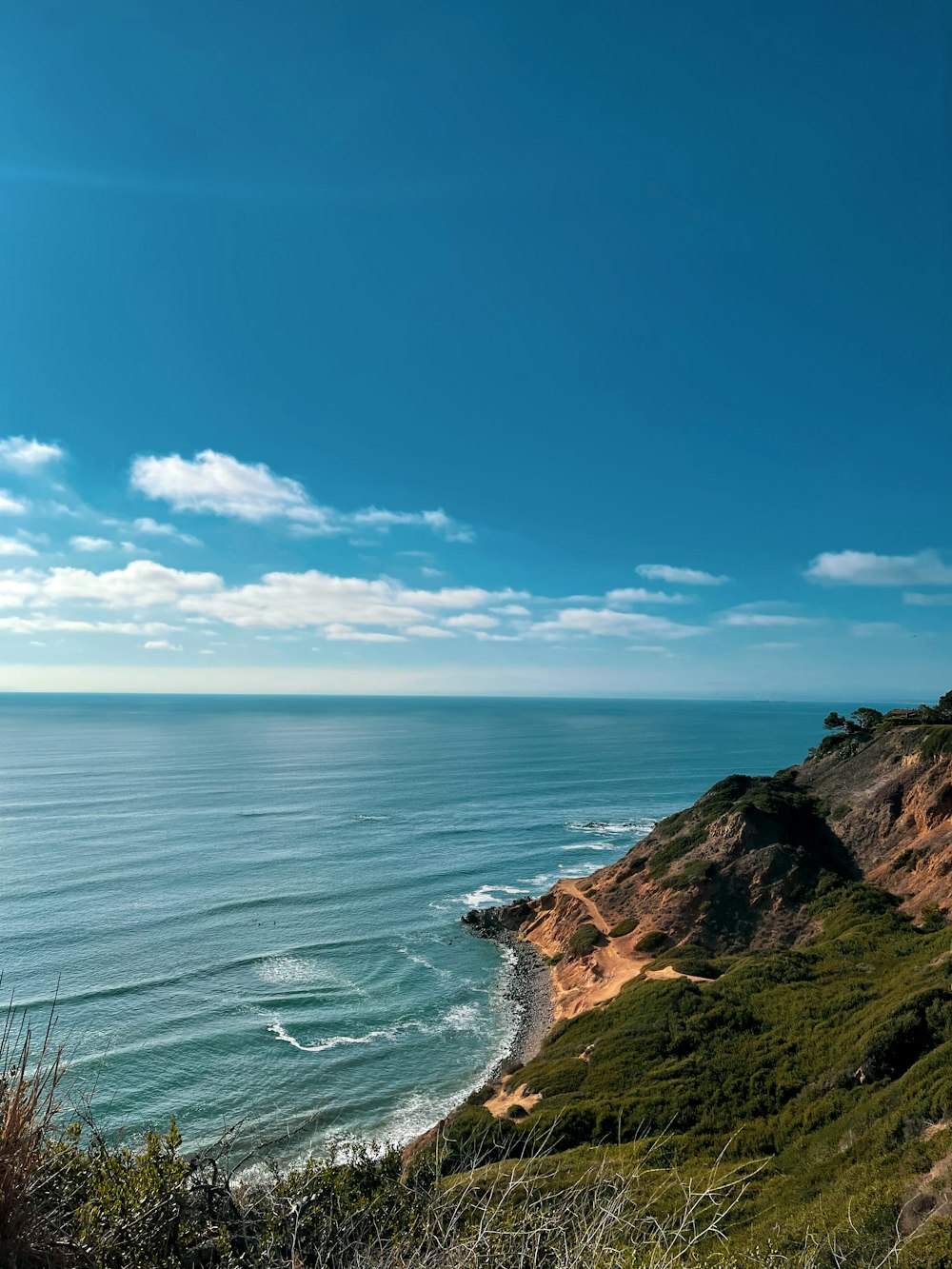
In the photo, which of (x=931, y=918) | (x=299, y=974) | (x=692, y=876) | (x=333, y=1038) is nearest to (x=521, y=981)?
(x=333, y=1038)

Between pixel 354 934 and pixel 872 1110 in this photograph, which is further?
pixel 354 934

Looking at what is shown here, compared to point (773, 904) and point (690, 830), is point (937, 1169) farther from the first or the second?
point (690, 830)

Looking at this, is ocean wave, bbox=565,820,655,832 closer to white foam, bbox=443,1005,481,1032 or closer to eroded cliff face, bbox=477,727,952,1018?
eroded cliff face, bbox=477,727,952,1018

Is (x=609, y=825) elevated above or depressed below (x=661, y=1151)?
below

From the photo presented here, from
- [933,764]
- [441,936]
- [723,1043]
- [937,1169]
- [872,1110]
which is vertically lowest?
[441,936]

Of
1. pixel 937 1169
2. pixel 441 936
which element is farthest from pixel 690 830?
pixel 937 1169

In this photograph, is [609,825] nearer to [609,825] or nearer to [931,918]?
[609,825]

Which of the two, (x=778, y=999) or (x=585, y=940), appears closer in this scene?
(x=778, y=999)
